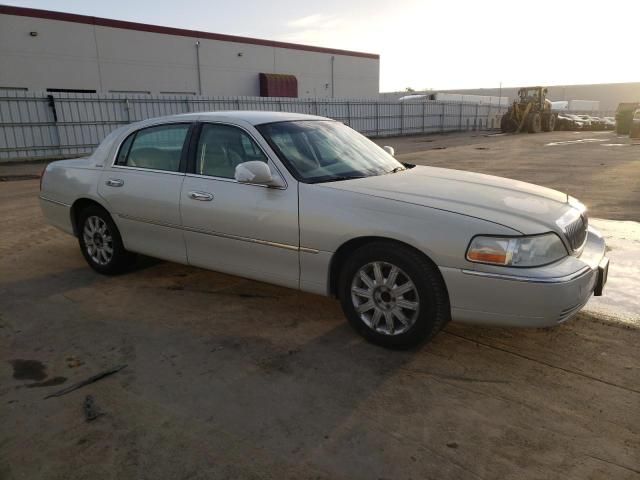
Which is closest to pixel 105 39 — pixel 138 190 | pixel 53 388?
pixel 138 190

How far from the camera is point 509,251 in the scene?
118 inches

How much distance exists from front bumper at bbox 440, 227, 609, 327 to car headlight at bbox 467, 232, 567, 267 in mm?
48

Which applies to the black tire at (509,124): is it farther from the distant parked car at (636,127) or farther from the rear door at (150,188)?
the rear door at (150,188)

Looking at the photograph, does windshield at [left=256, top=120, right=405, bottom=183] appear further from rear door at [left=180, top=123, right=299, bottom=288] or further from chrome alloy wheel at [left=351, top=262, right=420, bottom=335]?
chrome alloy wheel at [left=351, top=262, right=420, bottom=335]

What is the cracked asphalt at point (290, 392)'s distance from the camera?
241 cm

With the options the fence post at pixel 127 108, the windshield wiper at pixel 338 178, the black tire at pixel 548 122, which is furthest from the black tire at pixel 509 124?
the windshield wiper at pixel 338 178

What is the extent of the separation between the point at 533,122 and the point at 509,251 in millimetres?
37134

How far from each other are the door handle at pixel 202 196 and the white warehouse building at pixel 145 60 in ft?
79.4

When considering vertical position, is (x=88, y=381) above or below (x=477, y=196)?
below

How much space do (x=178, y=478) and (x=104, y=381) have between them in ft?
3.61

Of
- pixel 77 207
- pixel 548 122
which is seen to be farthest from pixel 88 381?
pixel 548 122

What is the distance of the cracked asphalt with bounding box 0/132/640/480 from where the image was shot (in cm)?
241

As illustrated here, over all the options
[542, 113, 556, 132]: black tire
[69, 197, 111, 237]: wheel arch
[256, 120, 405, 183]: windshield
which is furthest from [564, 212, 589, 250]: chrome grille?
[542, 113, 556, 132]: black tire

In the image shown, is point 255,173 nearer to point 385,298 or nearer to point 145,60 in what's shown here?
point 385,298
